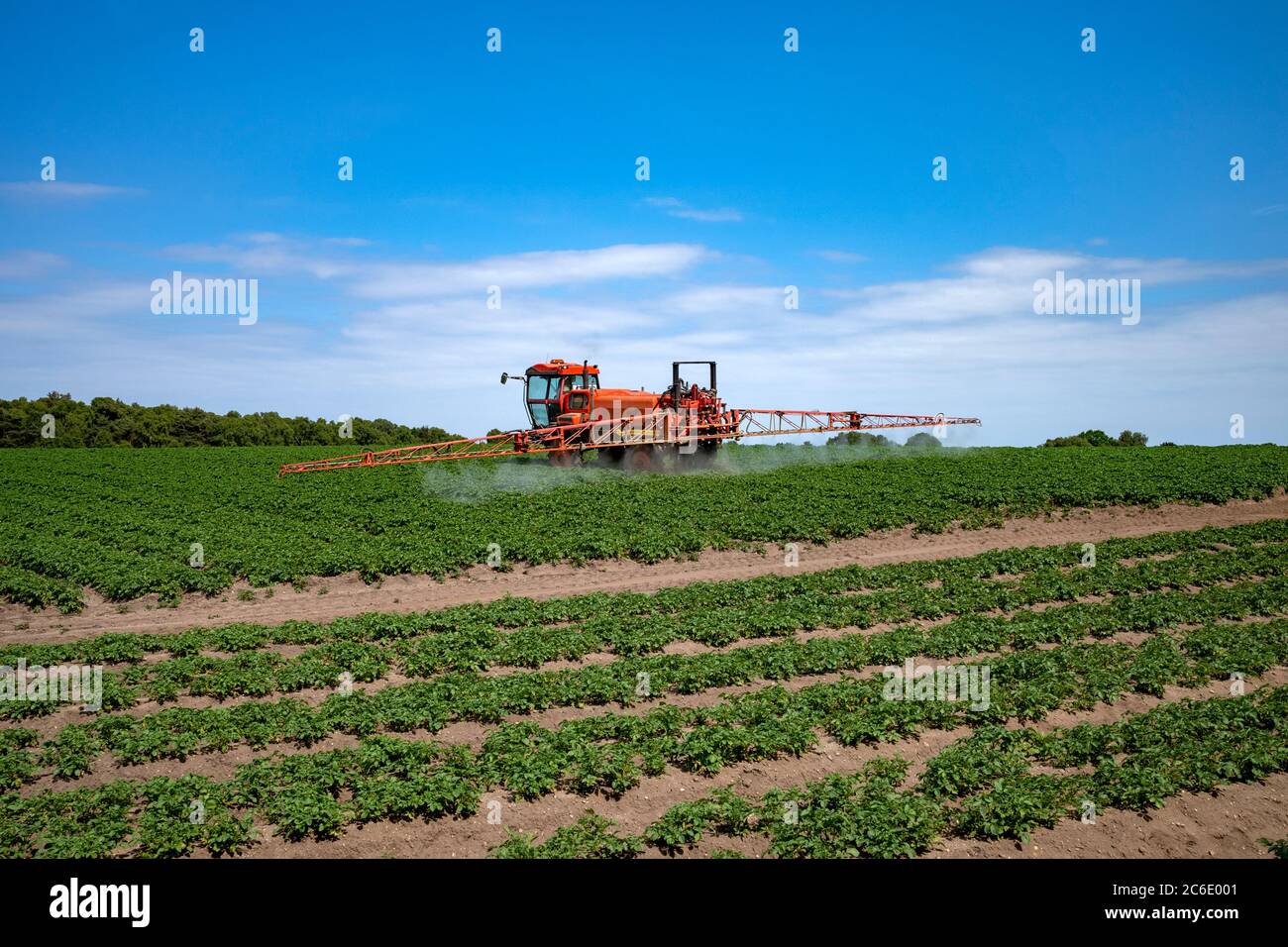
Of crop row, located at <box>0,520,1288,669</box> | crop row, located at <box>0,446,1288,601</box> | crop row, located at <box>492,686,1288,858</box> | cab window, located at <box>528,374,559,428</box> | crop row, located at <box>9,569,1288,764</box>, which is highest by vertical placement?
cab window, located at <box>528,374,559,428</box>

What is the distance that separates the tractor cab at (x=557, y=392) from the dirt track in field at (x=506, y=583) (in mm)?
10489

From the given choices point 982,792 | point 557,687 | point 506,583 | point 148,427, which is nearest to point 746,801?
point 982,792

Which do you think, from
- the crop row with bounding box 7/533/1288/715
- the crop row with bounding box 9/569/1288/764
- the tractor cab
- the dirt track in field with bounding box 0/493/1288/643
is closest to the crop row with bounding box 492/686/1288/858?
the crop row with bounding box 9/569/1288/764

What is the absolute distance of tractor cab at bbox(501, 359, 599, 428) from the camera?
103 feet

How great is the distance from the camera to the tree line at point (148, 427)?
235 ft

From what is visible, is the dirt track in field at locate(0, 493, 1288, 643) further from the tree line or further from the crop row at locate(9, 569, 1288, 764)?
the tree line

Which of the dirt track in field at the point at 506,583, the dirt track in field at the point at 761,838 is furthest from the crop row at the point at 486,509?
the dirt track in field at the point at 761,838

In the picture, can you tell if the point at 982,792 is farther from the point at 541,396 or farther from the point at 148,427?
the point at 148,427

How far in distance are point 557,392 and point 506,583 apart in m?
12.2

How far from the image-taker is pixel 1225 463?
125 ft

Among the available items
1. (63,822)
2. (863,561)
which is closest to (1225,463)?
(863,561)

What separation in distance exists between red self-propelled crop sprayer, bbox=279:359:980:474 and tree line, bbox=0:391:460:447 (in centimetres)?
3835

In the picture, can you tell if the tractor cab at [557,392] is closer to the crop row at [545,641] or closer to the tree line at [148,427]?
the crop row at [545,641]
